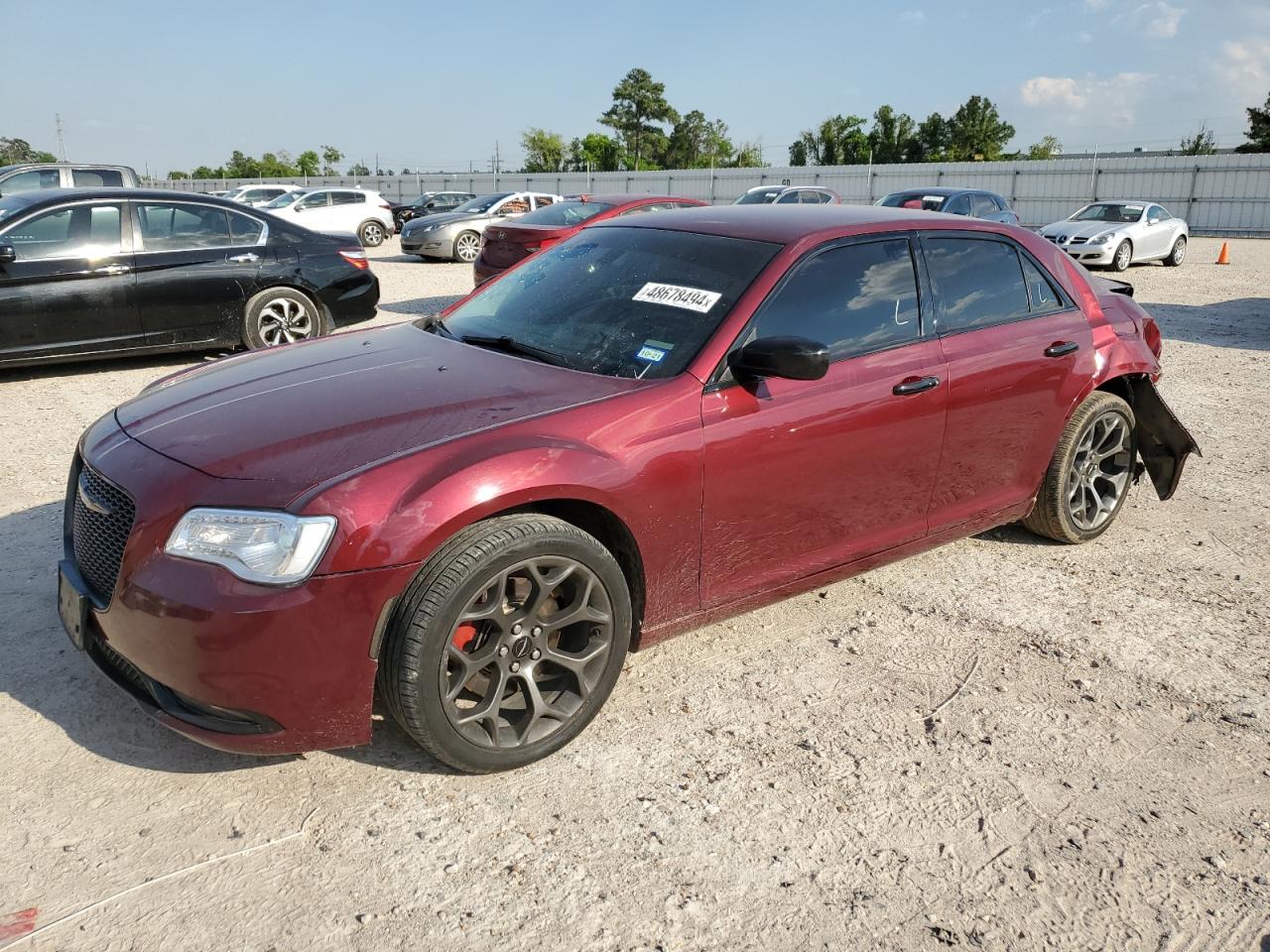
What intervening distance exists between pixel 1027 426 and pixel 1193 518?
165 cm

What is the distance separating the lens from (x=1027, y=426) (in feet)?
14.3

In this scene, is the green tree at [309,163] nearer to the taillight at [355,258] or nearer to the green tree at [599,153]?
the green tree at [599,153]

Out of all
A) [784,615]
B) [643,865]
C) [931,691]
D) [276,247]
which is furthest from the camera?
[276,247]

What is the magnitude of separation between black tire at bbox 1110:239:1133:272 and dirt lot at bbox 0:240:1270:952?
54.2 feet

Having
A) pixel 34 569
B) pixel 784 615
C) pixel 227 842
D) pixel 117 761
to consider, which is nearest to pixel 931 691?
pixel 784 615

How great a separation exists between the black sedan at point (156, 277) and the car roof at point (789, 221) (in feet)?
16.9

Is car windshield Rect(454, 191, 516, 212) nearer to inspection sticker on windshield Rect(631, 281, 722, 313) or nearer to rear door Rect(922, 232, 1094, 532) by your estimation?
rear door Rect(922, 232, 1094, 532)

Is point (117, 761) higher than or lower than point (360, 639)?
lower

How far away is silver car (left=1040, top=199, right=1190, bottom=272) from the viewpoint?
1848cm

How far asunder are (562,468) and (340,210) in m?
22.6

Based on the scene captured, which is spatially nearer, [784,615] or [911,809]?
[911,809]

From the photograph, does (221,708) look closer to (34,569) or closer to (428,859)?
(428,859)

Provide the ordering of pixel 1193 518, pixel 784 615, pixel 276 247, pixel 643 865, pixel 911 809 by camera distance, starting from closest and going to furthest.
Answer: pixel 643 865 → pixel 911 809 → pixel 784 615 → pixel 1193 518 → pixel 276 247

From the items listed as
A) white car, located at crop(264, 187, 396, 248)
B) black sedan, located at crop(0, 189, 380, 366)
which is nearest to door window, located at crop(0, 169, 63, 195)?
white car, located at crop(264, 187, 396, 248)
